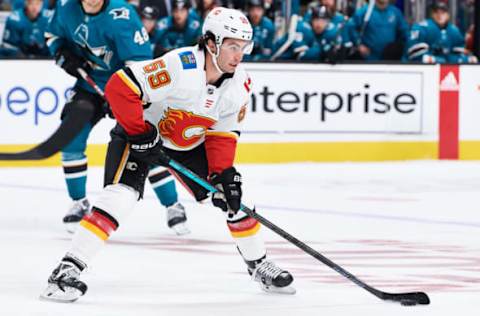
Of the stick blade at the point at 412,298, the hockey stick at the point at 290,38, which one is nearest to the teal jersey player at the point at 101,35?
the stick blade at the point at 412,298

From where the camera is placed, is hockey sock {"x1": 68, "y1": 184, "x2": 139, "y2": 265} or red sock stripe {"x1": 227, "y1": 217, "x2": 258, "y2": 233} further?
red sock stripe {"x1": 227, "y1": 217, "x2": 258, "y2": 233}

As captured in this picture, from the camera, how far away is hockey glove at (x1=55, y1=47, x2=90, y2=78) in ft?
21.2

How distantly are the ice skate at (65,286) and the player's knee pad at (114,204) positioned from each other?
0.62 ft

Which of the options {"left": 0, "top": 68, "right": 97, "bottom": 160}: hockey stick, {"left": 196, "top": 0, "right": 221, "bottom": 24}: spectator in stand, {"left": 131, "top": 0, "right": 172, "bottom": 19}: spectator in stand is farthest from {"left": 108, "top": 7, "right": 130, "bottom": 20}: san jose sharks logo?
{"left": 196, "top": 0, "right": 221, "bottom": 24}: spectator in stand

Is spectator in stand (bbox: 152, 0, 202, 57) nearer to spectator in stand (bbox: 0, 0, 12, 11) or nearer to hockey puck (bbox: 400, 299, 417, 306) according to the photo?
spectator in stand (bbox: 0, 0, 12, 11)

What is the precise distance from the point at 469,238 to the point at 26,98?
14.2ft

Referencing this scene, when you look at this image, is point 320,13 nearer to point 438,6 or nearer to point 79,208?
point 438,6

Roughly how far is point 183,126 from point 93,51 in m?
1.83

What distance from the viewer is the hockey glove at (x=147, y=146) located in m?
4.48

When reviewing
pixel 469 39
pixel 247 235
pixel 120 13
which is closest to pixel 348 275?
pixel 247 235

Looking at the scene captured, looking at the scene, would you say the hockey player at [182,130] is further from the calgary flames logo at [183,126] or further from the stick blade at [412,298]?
the stick blade at [412,298]

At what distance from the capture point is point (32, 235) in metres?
6.29

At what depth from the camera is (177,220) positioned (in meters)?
6.45

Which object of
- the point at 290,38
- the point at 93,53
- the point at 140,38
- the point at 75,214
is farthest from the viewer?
the point at 290,38
